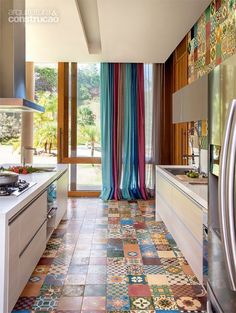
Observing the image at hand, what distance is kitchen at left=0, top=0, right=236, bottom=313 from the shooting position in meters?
1.69

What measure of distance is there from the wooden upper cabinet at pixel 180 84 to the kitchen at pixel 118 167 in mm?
19

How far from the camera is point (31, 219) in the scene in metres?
2.38

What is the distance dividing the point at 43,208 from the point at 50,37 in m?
2.87

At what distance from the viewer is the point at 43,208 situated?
9.34 feet

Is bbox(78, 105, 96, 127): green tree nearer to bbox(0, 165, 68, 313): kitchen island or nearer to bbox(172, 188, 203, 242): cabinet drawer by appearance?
bbox(0, 165, 68, 313): kitchen island

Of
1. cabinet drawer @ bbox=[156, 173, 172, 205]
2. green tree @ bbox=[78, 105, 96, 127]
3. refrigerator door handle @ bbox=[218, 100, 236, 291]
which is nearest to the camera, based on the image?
refrigerator door handle @ bbox=[218, 100, 236, 291]

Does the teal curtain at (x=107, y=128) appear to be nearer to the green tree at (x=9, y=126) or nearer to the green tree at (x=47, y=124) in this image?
the green tree at (x=47, y=124)

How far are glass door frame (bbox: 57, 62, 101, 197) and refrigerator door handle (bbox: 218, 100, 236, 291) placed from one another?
5.20m

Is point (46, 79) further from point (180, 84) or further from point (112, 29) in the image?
point (180, 84)

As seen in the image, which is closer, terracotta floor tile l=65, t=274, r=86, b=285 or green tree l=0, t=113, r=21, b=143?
terracotta floor tile l=65, t=274, r=86, b=285

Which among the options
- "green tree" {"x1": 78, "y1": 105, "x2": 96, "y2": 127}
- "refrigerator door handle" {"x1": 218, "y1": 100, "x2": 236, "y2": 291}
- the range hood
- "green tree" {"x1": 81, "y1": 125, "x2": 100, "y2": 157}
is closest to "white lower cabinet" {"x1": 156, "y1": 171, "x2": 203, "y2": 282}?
"refrigerator door handle" {"x1": 218, "y1": 100, "x2": 236, "y2": 291}

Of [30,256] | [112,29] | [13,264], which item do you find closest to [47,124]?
[112,29]

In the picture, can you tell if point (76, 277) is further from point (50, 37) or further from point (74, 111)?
point (74, 111)

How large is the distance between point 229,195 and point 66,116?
5407 mm
